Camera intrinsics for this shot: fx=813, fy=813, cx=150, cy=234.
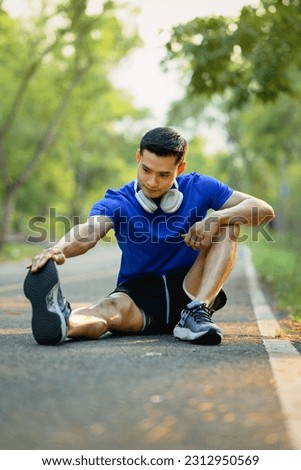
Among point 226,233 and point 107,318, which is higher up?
point 226,233

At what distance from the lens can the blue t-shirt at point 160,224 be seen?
17.7ft

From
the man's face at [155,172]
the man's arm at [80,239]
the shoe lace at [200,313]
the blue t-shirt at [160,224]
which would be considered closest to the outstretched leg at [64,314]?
the man's arm at [80,239]

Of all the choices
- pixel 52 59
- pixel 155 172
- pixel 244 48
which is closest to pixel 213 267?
pixel 155 172

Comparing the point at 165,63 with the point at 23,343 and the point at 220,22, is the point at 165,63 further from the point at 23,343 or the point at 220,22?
the point at 23,343

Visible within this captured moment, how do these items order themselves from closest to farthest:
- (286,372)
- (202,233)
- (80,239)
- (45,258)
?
1. (286,372)
2. (45,258)
3. (80,239)
4. (202,233)

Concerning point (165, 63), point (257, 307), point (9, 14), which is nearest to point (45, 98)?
point (9, 14)

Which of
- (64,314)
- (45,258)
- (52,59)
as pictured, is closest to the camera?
(45,258)

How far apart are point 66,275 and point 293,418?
11.0 metres

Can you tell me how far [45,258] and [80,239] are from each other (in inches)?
18.0

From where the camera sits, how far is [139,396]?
357cm

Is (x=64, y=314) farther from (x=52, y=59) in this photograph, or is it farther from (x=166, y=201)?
(x=52, y=59)

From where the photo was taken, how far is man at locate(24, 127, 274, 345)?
509 centimetres

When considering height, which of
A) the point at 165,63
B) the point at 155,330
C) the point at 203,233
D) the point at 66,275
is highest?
the point at 165,63
